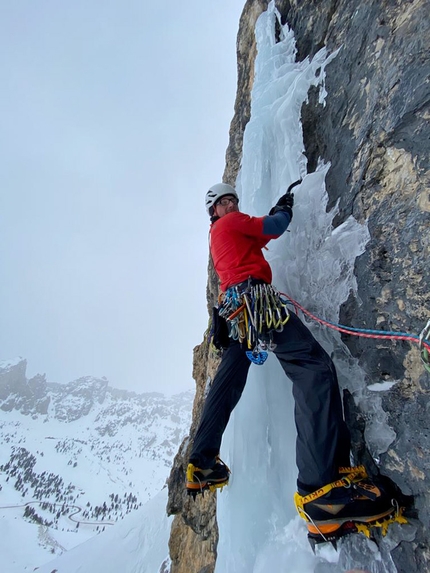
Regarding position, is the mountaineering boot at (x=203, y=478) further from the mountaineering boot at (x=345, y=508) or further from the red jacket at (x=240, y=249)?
the red jacket at (x=240, y=249)

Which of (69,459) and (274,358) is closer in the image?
(274,358)

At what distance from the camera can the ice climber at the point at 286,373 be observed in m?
1.72

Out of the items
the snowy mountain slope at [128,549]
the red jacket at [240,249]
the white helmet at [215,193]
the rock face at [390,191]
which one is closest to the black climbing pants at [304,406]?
the rock face at [390,191]

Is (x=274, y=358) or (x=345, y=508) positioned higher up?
(x=274, y=358)

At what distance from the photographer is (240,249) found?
2672 mm

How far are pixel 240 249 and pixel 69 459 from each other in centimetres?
13232

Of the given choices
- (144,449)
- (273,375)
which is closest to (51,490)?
(144,449)

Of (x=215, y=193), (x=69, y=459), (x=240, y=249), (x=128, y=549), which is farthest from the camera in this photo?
(x=69, y=459)

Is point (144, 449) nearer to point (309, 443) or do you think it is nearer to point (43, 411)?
point (43, 411)

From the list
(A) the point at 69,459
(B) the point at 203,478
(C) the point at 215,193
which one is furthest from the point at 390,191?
(A) the point at 69,459

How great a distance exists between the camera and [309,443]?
192cm

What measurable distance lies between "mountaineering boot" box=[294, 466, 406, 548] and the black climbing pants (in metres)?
0.07

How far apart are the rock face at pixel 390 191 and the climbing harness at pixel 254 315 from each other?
1.67 ft

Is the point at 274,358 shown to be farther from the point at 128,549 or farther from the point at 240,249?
the point at 128,549
